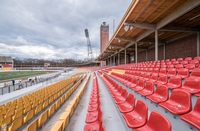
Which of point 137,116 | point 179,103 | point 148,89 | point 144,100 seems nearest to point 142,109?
point 137,116

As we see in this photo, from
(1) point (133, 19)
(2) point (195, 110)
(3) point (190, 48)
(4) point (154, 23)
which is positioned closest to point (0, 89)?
(1) point (133, 19)

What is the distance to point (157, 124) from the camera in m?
1.78

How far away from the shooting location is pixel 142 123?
6.84 feet

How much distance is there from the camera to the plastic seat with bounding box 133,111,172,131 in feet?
5.20

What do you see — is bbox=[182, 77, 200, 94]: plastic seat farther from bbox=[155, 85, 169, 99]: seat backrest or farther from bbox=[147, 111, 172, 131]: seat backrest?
bbox=[147, 111, 172, 131]: seat backrest

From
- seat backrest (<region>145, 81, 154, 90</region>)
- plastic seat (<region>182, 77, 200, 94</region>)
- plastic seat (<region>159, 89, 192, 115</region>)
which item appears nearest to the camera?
plastic seat (<region>159, 89, 192, 115</region>)

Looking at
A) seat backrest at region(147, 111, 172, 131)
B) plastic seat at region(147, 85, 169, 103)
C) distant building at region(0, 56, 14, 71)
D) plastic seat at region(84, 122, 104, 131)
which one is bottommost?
plastic seat at region(84, 122, 104, 131)

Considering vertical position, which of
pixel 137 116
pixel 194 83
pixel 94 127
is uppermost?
pixel 194 83

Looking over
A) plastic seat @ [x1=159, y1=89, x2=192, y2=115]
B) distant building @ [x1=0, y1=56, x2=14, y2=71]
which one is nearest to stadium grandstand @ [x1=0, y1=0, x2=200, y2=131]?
plastic seat @ [x1=159, y1=89, x2=192, y2=115]

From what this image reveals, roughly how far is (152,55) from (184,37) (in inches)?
264

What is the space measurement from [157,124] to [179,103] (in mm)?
665

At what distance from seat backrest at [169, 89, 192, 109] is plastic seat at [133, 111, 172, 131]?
51cm

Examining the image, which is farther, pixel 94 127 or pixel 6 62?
pixel 6 62

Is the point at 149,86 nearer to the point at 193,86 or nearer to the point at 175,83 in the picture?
the point at 175,83
